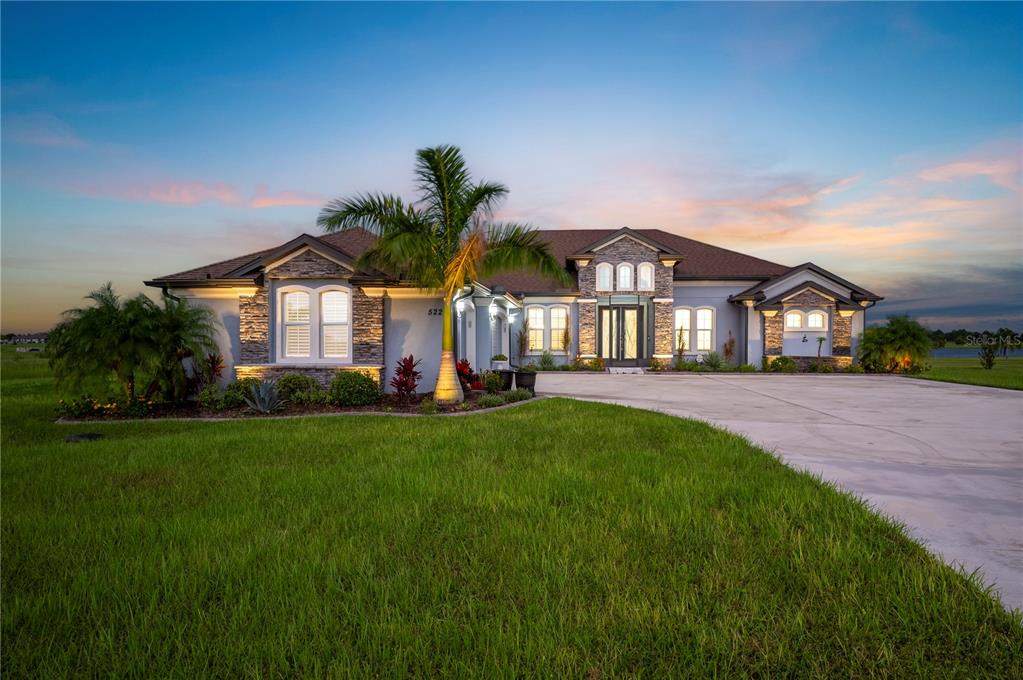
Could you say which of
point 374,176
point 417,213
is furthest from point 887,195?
point 374,176

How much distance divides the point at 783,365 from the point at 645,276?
26.0 feet

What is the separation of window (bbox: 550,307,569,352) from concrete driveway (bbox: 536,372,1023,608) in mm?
7304

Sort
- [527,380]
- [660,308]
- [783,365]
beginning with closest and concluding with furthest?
[527,380] < [783,365] < [660,308]

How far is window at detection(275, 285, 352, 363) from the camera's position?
41.7 ft

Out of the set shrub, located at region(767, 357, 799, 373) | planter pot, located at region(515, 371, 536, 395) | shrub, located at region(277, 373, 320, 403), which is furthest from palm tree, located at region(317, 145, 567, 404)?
shrub, located at region(767, 357, 799, 373)

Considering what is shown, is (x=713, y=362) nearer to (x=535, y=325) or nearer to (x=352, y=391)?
(x=535, y=325)

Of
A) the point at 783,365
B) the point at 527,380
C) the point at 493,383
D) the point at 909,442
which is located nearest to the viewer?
the point at 909,442

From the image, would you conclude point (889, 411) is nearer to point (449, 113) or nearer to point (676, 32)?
point (676, 32)

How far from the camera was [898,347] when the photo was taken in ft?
66.8

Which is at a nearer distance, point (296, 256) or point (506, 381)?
point (296, 256)

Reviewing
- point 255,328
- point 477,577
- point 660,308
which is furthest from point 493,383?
point 660,308

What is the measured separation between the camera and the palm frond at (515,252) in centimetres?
1132

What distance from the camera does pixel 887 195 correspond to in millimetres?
17297

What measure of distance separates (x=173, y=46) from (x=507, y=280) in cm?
1619
